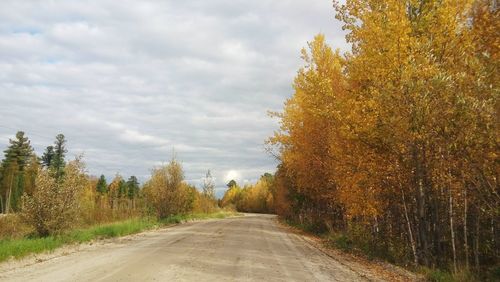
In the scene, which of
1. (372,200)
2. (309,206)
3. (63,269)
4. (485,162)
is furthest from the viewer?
(309,206)

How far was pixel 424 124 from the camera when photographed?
39.5ft

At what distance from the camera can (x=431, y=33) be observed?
45.2 ft

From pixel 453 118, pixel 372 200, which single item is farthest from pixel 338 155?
pixel 453 118

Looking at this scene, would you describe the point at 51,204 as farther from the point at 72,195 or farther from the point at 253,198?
the point at 253,198

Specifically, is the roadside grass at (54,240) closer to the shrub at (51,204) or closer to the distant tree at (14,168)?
the shrub at (51,204)

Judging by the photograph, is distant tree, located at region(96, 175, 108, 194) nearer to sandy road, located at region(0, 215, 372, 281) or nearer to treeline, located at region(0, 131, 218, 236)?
treeline, located at region(0, 131, 218, 236)

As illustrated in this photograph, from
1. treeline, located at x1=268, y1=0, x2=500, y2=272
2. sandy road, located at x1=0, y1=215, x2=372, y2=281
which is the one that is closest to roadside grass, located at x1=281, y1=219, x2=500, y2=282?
treeline, located at x1=268, y1=0, x2=500, y2=272

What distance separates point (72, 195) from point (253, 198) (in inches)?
3716

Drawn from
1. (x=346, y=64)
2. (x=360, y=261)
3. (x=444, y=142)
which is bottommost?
(x=360, y=261)

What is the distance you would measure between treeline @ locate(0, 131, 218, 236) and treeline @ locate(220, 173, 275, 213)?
2748 centimetres

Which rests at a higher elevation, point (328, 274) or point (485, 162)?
point (485, 162)

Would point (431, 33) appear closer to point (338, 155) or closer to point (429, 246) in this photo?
point (338, 155)

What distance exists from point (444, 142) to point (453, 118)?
4.18 ft

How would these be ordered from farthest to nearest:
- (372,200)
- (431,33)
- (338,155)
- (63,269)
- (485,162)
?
(338,155), (372,200), (431,33), (63,269), (485,162)
